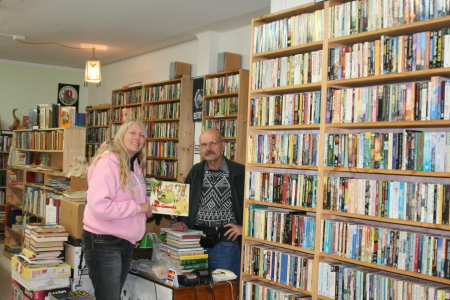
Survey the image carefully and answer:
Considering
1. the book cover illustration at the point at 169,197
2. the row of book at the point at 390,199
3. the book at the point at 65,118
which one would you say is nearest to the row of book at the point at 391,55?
the row of book at the point at 390,199

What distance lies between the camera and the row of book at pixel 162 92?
23.1ft

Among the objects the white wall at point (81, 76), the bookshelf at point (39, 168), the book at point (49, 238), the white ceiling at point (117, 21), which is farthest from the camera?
the white wall at point (81, 76)

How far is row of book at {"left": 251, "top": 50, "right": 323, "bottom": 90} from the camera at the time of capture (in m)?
2.92

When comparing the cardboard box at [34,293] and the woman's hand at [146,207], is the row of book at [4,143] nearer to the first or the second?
the cardboard box at [34,293]

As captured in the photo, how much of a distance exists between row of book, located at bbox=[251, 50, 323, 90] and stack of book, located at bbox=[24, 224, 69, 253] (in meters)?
2.04

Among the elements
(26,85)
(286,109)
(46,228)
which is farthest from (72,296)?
(26,85)

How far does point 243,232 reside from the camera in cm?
331

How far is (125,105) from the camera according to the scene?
26.9ft

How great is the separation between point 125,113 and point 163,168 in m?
1.53

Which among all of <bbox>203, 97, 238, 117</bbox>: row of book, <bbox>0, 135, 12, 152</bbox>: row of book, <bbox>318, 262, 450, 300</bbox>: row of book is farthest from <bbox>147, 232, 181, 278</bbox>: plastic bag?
<bbox>0, 135, 12, 152</bbox>: row of book

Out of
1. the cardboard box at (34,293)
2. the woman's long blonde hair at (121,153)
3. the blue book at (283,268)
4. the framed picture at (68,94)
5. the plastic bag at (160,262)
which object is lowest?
the cardboard box at (34,293)

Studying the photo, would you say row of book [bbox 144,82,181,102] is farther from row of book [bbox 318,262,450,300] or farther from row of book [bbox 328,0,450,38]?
row of book [bbox 318,262,450,300]

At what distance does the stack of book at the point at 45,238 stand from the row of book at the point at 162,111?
3.20m

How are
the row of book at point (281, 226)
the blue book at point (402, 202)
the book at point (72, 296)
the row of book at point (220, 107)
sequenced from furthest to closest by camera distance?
the row of book at point (220, 107) < the book at point (72, 296) < the row of book at point (281, 226) < the blue book at point (402, 202)
